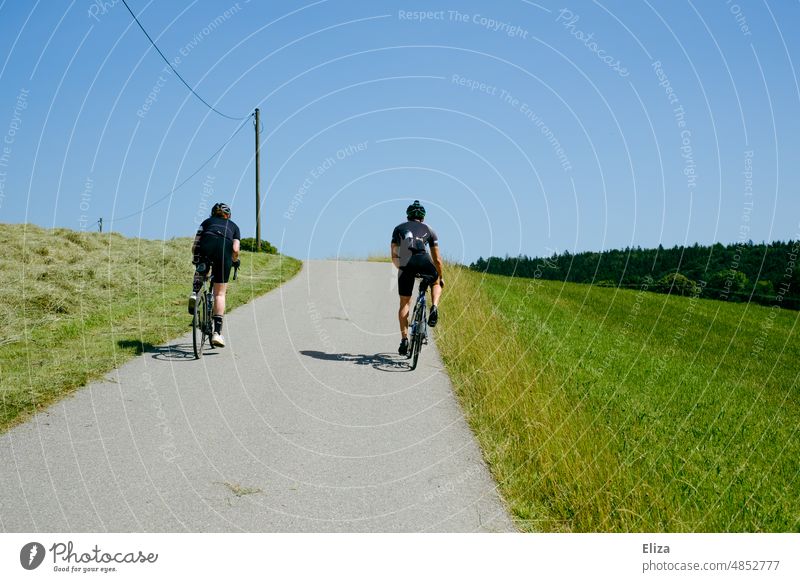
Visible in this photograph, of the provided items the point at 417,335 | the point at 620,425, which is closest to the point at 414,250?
the point at 417,335

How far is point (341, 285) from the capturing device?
22.7m

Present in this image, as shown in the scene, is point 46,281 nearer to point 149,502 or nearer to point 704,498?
point 149,502

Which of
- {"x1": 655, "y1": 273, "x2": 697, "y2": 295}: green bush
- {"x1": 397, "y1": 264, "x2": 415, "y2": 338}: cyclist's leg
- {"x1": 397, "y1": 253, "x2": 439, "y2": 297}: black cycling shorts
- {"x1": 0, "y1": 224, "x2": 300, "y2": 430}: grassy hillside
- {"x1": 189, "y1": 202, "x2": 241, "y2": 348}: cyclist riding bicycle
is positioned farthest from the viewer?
{"x1": 655, "y1": 273, "x2": 697, "y2": 295}: green bush

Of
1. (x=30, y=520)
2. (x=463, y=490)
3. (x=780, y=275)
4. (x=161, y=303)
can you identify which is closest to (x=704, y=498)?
(x=463, y=490)

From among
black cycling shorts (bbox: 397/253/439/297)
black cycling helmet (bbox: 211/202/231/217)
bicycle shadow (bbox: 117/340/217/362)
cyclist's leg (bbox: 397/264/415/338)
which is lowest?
bicycle shadow (bbox: 117/340/217/362)

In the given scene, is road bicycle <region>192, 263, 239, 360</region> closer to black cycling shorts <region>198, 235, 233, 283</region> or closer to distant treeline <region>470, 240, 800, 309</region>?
black cycling shorts <region>198, 235, 233, 283</region>

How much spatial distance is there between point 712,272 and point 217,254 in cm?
4659

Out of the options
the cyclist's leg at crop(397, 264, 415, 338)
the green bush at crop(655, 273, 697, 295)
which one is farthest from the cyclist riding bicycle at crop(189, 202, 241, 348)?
the green bush at crop(655, 273, 697, 295)

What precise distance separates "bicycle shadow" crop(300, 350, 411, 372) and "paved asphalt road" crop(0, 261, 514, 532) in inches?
2.7

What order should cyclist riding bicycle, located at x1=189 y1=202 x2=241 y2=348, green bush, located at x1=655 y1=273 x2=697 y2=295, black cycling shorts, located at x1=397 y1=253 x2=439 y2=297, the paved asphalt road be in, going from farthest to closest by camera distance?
1. green bush, located at x1=655 y1=273 x2=697 y2=295
2. cyclist riding bicycle, located at x1=189 y1=202 x2=241 y2=348
3. black cycling shorts, located at x1=397 y1=253 x2=439 y2=297
4. the paved asphalt road

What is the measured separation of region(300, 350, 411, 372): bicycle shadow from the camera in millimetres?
10383

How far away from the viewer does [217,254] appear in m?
10.6

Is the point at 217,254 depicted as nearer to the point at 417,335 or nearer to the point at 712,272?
the point at 417,335

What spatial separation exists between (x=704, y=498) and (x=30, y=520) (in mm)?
4974
